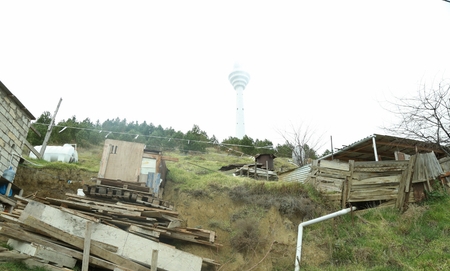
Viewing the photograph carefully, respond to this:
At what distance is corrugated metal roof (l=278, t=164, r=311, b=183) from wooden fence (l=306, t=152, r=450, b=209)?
3.60 meters

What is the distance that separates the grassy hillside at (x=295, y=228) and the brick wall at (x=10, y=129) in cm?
306

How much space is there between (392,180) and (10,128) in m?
15.9

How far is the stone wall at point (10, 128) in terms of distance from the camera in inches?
533

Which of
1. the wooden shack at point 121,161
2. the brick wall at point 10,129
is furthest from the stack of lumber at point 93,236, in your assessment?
the brick wall at point 10,129

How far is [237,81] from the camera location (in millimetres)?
59562

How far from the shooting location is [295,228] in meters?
13.2

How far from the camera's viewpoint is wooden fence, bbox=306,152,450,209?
12.3 metres

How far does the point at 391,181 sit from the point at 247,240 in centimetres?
604

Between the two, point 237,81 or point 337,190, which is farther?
point 237,81

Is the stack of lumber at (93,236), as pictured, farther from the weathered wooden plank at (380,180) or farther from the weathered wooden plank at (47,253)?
the weathered wooden plank at (380,180)

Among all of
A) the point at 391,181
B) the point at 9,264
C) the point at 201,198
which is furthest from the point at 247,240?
the point at 9,264

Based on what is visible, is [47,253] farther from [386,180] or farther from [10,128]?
[386,180]

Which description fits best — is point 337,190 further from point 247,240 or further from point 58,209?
point 58,209

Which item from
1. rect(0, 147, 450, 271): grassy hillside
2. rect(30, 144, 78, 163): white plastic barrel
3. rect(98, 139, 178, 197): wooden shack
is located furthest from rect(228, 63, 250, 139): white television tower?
rect(98, 139, 178, 197): wooden shack
